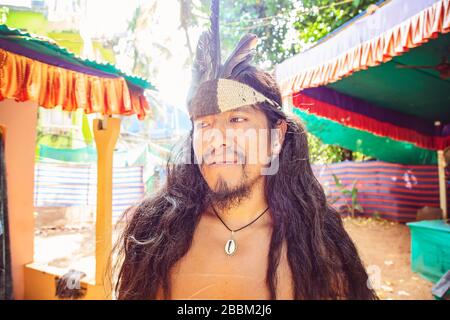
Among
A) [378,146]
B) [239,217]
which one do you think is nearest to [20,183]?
[239,217]

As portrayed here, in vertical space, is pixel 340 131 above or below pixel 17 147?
above

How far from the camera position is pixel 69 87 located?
54.7 inches

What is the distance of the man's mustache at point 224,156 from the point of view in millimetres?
705

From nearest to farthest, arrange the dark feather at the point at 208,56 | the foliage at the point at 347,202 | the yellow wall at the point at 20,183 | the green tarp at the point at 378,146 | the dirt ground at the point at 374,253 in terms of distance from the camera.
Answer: the dark feather at the point at 208,56
the dirt ground at the point at 374,253
the foliage at the point at 347,202
the yellow wall at the point at 20,183
the green tarp at the point at 378,146

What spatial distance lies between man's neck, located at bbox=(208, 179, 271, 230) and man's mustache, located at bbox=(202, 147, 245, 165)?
0.15m

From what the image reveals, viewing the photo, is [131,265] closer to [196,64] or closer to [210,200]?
[210,200]

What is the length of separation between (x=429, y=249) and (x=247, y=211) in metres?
A: 1.53

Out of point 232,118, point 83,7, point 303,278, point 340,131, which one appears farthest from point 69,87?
point 340,131

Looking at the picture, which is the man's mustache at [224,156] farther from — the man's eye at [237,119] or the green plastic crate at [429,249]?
the green plastic crate at [429,249]

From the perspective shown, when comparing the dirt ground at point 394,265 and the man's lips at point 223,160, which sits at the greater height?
the man's lips at point 223,160

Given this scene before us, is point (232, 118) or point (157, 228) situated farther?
point (157, 228)

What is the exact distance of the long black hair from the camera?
74 centimetres

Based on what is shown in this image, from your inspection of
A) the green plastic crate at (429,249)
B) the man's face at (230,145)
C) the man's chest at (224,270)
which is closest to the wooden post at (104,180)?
the man's chest at (224,270)
